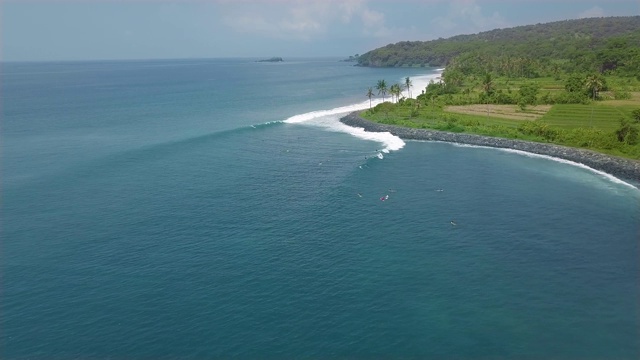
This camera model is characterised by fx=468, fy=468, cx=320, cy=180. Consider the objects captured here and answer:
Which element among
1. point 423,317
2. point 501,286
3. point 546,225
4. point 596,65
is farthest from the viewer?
point 596,65

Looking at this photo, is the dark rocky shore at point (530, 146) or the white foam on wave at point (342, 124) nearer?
the dark rocky shore at point (530, 146)

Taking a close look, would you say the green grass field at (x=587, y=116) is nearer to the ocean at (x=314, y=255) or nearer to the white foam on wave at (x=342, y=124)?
the ocean at (x=314, y=255)

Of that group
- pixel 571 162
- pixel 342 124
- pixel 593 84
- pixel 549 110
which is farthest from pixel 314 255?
pixel 593 84

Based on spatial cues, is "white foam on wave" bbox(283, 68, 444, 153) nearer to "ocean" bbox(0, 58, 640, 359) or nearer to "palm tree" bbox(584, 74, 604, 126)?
"ocean" bbox(0, 58, 640, 359)

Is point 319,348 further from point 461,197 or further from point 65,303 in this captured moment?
point 461,197

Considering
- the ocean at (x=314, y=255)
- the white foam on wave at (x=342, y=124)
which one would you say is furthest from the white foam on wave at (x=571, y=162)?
the white foam on wave at (x=342, y=124)

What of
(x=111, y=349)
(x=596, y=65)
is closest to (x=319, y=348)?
(x=111, y=349)

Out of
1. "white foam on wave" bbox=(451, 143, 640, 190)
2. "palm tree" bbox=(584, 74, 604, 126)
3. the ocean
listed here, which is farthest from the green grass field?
the ocean
